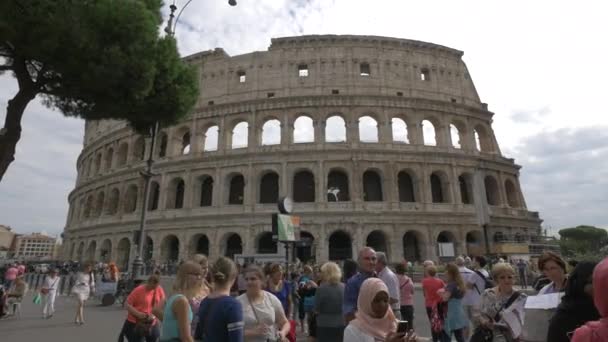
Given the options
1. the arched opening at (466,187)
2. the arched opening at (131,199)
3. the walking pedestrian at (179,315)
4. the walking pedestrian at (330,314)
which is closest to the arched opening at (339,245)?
the arched opening at (466,187)

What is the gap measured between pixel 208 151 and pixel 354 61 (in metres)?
12.6

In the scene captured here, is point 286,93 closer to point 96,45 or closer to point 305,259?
point 305,259

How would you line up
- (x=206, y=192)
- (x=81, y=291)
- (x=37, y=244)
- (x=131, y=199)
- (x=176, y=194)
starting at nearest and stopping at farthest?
(x=81, y=291) → (x=206, y=192) → (x=176, y=194) → (x=131, y=199) → (x=37, y=244)

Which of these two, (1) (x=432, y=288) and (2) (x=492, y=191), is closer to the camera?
(1) (x=432, y=288)

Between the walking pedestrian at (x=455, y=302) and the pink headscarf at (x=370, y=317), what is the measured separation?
3052mm

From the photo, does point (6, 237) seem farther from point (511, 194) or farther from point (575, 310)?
point (575, 310)

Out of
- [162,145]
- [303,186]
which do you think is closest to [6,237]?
[162,145]

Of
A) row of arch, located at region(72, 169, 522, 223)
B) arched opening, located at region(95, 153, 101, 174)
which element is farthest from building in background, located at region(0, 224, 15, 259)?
row of arch, located at region(72, 169, 522, 223)

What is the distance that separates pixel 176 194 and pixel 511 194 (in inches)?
1016

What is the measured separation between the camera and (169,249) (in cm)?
2555

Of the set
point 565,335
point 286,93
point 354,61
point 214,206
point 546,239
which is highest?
point 354,61

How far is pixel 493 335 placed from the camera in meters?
3.61

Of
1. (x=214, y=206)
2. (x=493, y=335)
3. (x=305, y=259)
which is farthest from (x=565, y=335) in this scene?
(x=214, y=206)

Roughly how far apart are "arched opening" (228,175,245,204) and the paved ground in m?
14.1
